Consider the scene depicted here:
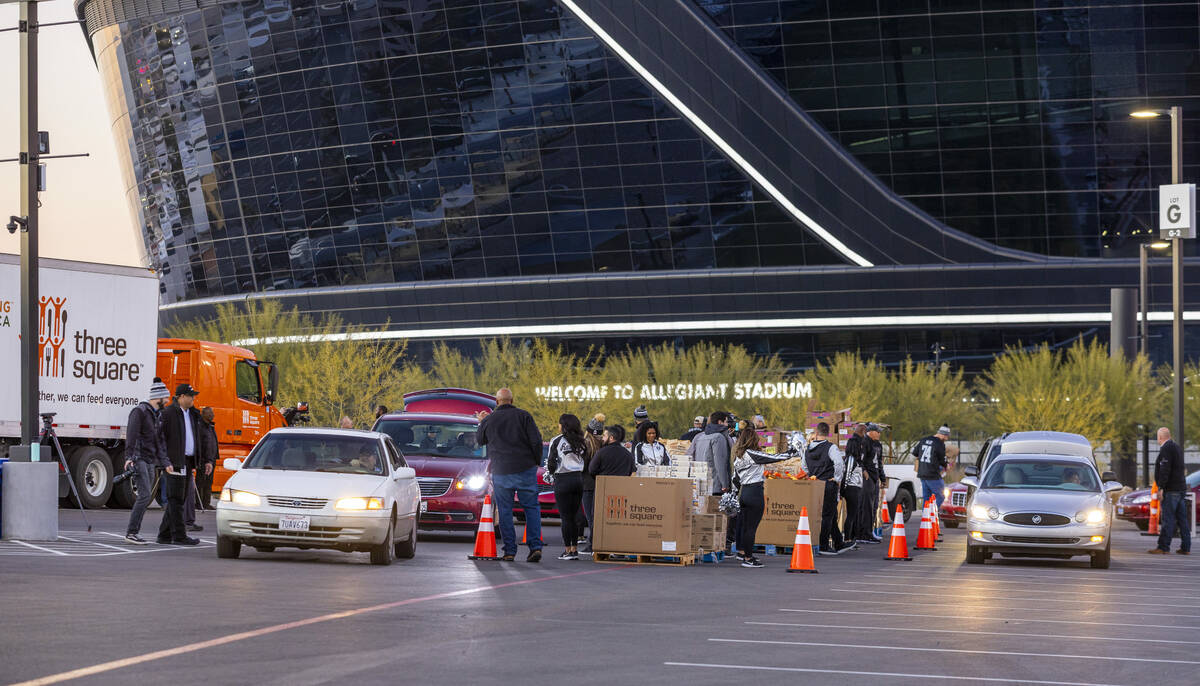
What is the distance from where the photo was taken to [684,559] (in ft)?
65.5

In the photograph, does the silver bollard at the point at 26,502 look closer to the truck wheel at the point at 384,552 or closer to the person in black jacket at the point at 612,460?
the truck wheel at the point at 384,552

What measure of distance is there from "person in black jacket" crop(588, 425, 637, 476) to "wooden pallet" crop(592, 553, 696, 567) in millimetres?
968

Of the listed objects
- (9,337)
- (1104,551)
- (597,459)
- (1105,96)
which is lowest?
(1104,551)

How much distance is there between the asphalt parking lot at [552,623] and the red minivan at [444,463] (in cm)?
306

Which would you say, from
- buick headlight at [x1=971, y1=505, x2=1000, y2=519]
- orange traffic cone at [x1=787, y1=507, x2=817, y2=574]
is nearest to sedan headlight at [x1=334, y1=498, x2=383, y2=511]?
orange traffic cone at [x1=787, y1=507, x2=817, y2=574]

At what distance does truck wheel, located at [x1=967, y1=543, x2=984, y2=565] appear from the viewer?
73.0 feet

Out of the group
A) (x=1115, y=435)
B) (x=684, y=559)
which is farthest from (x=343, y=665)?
(x=1115, y=435)

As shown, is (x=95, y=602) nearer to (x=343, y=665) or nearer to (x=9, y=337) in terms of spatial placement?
(x=343, y=665)

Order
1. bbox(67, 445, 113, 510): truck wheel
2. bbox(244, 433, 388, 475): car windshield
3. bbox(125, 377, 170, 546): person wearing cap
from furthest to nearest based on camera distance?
1. bbox(67, 445, 113, 510): truck wheel
2. bbox(125, 377, 170, 546): person wearing cap
3. bbox(244, 433, 388, 475): car windshield

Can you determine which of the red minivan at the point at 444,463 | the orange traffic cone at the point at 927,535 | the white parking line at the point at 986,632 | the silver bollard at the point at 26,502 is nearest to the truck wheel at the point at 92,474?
the red minivan at the point at 444,463

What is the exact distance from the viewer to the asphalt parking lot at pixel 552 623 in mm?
9852

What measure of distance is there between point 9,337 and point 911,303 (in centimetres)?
5074

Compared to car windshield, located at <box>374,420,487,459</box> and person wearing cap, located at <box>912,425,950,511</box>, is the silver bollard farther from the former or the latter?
person wearing cap, located at <box>912,425,950,511</box>

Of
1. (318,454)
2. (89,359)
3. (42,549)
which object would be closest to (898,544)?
(318,454)
